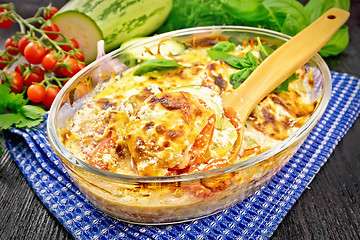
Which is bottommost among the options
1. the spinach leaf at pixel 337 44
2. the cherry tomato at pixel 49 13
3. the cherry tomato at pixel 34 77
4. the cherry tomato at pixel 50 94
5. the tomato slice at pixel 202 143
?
the spinach leaf at pixel 337 44

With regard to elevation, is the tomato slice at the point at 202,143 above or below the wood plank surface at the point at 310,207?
above

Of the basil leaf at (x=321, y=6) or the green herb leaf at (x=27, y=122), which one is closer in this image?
the green herb leaf at (x=27, y=122)

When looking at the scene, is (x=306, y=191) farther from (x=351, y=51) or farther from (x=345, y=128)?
(x=351, y=51)

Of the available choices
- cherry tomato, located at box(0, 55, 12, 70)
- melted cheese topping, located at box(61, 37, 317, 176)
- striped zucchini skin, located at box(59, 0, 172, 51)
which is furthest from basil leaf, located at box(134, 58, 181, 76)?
cherry tomato, located at box(0, 55, 12, 70)

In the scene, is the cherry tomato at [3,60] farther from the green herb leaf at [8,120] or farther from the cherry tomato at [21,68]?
the green herb leaf at [8,120]

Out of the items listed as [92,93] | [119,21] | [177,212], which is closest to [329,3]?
[119,21]


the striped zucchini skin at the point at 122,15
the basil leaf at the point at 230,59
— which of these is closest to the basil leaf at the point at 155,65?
the basil leaf at the point at 230,59

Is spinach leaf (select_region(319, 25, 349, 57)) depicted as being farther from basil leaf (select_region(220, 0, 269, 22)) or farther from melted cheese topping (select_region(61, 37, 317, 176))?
melted cheese topping (select_region(61, 37, 317, 176))
